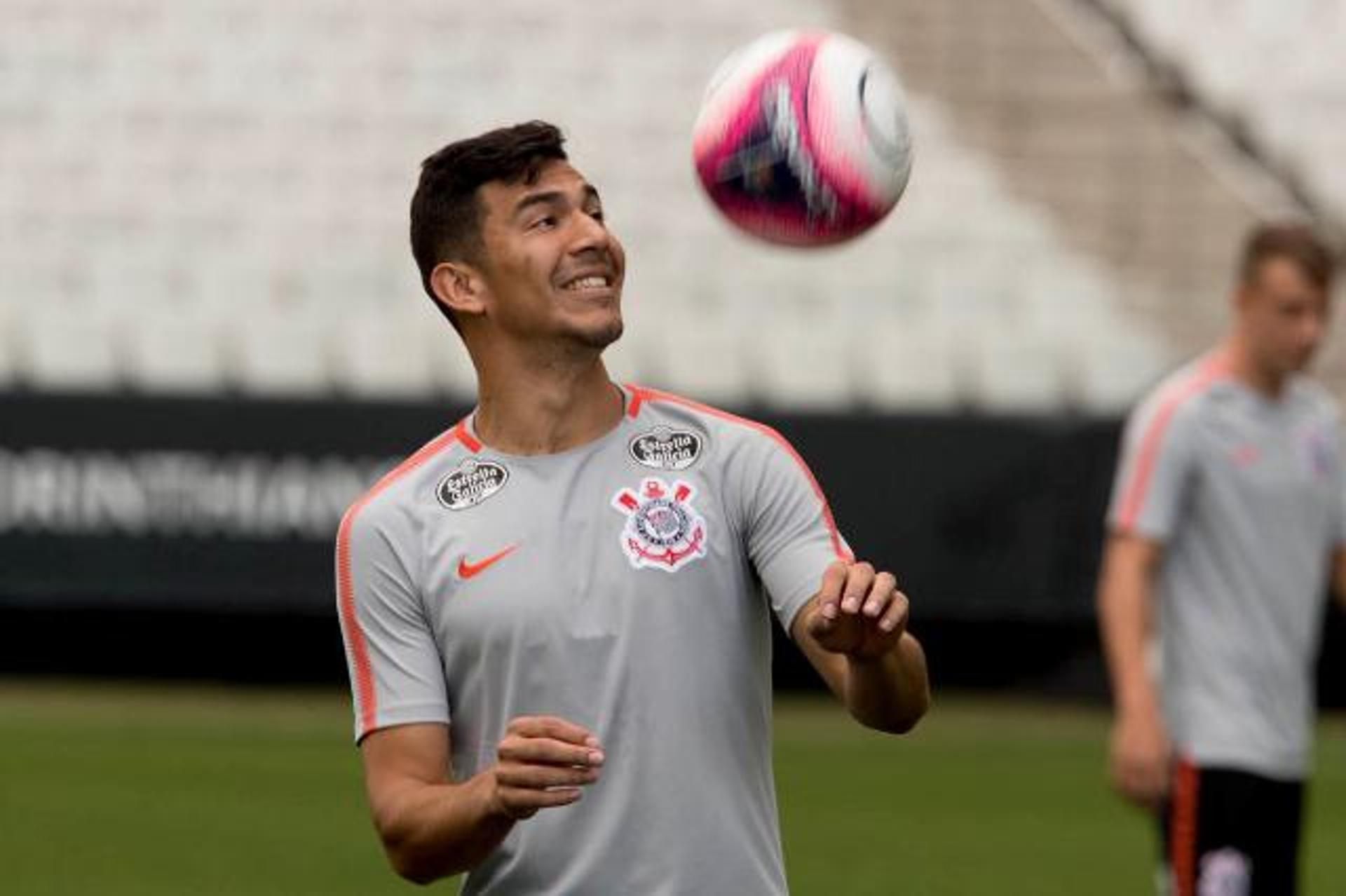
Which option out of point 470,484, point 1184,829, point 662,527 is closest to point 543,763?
Result: point 662,527

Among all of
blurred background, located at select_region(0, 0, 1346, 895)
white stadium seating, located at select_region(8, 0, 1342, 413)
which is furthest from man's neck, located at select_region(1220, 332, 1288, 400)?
white stadium seating, located at select_region(8, 0, 1342, 413)

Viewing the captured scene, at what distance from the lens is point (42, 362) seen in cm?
1495

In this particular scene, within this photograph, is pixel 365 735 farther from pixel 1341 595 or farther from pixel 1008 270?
pixel 1008 270

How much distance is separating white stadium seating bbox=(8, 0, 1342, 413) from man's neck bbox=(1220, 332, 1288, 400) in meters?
8.23

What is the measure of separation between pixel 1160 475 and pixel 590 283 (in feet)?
8.04

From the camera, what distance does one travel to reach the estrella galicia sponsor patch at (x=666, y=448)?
3.91 metres

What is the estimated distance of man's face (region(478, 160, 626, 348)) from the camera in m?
3.91

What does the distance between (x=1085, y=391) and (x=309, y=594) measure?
4.14 m

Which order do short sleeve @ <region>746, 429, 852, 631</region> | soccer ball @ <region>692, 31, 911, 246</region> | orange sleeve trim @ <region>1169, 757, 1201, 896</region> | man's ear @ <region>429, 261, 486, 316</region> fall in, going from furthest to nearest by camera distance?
orange sleeve trim @ <region>1169, 757, 1201, 896</region> → soccer ball @ <region>692, 31, 911, 246</region> → man's ear @ <region>429, 261, 486, 316</region> → short sleeve @ <region>746, 429, 852, 631</region>

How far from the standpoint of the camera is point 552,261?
3928 mm

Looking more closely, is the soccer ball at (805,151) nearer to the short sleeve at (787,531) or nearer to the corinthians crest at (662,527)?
the short sleeve at (787,531)

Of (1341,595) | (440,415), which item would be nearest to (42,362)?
(440,415)

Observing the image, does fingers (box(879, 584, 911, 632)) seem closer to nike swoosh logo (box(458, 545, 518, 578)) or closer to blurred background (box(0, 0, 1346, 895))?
nike swoosh logo (box(458, 545, 518, 578))

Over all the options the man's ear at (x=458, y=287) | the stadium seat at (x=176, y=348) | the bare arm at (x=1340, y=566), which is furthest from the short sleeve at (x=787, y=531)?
the stadium seat at (x=176, y=348)
